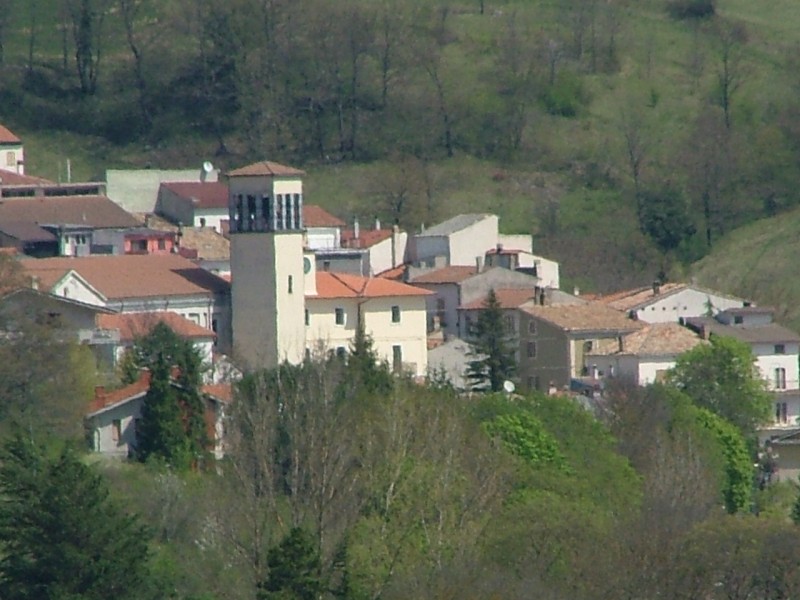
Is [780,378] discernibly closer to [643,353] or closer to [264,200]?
[643,353]

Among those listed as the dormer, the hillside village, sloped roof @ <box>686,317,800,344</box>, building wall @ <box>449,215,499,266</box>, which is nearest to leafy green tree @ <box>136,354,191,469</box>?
the hillside village

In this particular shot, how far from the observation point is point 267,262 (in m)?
63.0

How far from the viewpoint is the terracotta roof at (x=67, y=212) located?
241 ft

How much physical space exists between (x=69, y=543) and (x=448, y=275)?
42135 mm

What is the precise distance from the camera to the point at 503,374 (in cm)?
6488

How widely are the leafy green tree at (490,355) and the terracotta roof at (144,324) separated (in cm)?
648

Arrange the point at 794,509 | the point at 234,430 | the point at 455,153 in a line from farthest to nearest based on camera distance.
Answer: the point at 455,153 < the point at 794,509 < the point at 234,430

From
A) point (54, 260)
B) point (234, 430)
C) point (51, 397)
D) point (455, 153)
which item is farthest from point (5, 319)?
point (455, 153)

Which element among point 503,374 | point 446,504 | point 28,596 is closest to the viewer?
point 28,596

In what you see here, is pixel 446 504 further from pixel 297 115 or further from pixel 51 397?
pixel 297 115

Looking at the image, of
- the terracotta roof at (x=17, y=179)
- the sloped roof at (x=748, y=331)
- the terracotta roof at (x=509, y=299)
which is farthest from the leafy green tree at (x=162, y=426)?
the terracotta roof at (x=17, y=179)

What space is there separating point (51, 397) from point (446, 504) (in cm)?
1032

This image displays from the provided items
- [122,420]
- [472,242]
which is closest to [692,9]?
[472,242]

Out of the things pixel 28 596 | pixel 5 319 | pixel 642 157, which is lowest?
pixel 28 596
